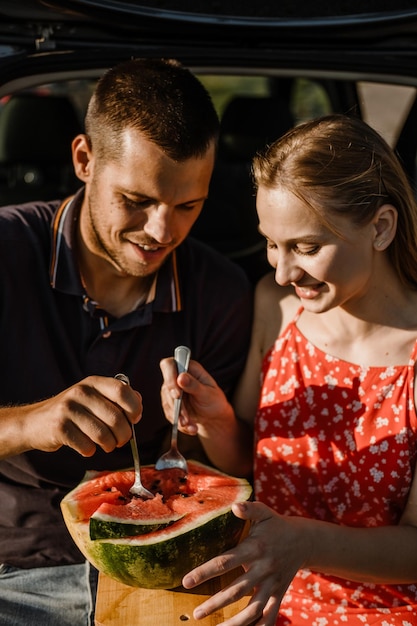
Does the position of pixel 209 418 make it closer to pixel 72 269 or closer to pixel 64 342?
pixel 64 342

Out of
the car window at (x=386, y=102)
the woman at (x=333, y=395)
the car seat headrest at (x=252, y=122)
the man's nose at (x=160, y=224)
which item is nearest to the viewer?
the woman at (x=333, y=395)

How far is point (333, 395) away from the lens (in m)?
2.37

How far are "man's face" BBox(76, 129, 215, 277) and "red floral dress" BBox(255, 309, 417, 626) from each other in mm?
494

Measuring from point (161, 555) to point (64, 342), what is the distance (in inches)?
31.0

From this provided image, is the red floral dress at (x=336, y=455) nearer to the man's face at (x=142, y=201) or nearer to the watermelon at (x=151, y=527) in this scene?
the watermelon at (x=151, y=527)

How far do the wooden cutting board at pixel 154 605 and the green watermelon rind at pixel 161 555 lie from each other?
26mm

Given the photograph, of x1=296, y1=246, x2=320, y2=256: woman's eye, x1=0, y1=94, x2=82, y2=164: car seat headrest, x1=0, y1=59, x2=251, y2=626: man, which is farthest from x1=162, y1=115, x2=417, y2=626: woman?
x1=0, y1=94, x2=82, y2=164: car seat headrest

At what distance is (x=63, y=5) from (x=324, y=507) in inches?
65.3

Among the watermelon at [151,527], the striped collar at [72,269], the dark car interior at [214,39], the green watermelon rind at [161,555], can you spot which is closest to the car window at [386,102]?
the dark car interior at [214,39]

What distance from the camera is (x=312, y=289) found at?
2205 mm

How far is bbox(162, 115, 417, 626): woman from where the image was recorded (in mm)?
2121

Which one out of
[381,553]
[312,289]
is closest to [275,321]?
[312,289]

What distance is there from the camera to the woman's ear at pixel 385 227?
87.9 inches

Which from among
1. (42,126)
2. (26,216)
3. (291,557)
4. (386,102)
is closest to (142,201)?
(26,216)
